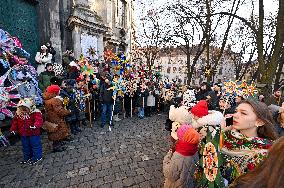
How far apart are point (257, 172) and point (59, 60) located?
11833 millimetres

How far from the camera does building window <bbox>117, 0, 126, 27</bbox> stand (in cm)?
2214

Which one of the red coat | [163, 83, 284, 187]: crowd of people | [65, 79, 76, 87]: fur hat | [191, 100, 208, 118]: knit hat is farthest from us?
[65, 79, 76, 87]: fur hat

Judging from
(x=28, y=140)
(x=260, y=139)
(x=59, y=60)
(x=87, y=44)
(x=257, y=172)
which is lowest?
(x=28, y=140)

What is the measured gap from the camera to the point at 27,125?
5.00 m

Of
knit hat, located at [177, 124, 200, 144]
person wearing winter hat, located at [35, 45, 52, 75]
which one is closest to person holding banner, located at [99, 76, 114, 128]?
person wearing winter hat, located at [35, 45, 52, 75]

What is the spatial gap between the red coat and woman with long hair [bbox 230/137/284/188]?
16.0 ft

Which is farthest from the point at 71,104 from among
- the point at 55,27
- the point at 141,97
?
the point at 55,27

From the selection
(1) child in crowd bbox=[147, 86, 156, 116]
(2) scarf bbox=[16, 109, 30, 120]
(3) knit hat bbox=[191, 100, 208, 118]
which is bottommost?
(1) child in crowd bbox=[147, 86, 156, 116]

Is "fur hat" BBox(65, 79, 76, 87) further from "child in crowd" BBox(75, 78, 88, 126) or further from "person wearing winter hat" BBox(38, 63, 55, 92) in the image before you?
"person wearing winter hat" BBox(38, 63, 55, 92)

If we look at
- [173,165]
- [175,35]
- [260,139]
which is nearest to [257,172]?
[260,139]

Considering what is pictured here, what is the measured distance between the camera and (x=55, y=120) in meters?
5.88

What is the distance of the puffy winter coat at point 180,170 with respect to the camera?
284 cm

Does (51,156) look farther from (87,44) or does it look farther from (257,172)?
(87,44)

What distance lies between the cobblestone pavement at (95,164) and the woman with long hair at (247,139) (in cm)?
226
